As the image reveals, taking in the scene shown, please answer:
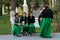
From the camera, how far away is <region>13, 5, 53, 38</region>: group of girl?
1417 cm

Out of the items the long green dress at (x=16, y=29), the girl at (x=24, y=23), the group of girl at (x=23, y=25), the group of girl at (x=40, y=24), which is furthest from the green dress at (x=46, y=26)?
the long green dress at (x=16, y=29)

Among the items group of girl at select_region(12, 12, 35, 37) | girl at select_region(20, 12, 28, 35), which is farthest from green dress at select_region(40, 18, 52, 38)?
girl at select_region(20, 12, 28, 35)

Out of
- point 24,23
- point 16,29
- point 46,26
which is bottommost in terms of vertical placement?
point 16,29

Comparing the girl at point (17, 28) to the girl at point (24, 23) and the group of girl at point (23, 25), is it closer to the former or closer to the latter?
the group of girl at point (23, 25)

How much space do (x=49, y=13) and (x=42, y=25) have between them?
2.45 feet

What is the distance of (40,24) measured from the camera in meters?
14.5

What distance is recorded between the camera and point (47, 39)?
1345cm

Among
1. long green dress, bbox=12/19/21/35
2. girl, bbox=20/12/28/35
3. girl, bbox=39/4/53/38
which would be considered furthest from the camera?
girl, bbox=20/12/28/35

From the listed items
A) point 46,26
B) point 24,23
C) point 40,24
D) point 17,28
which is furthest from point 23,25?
point 46,26

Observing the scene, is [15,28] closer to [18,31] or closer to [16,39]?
[18,31]

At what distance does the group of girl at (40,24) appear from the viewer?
14.2 metres

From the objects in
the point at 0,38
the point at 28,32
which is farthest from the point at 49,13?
the point at 0,38

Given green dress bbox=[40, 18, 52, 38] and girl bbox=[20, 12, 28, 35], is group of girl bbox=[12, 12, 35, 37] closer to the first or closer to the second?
girl bbox=[20, 12, 28, 35]

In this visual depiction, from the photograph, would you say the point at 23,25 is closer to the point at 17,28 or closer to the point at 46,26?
the point at 17,28
